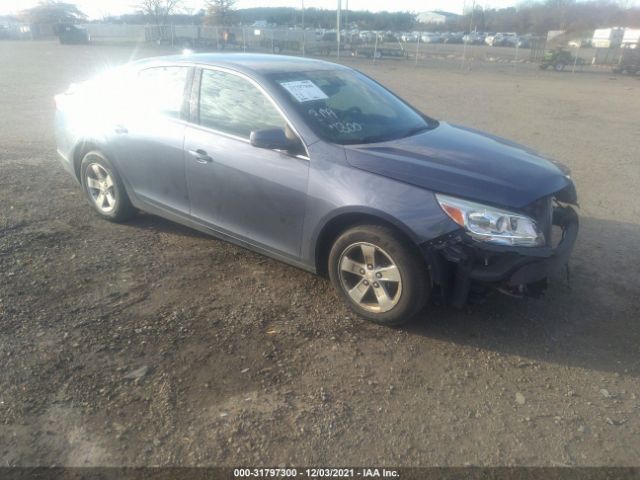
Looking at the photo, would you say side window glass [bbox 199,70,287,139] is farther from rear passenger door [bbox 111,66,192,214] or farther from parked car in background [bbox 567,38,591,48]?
parked car in background [bbox 567,38,591,48]

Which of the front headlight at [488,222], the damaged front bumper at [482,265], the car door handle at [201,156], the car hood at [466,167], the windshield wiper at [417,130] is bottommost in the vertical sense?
the damaged front bumper at [482,265]

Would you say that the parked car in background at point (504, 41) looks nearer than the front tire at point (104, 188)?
No

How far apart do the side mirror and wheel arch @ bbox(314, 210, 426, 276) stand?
2.00 ft

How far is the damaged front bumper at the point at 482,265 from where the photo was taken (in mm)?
3162

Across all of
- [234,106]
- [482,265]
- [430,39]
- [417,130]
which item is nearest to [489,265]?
[482,265]

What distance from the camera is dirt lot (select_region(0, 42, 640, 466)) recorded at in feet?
8.51

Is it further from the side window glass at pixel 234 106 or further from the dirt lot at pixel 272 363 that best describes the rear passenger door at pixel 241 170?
the dirt lot at pixel 272 363

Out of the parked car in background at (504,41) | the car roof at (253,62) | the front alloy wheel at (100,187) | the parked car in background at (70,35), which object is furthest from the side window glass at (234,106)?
the parked car in background at (504,41)

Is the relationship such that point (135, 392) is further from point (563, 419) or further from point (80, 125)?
point (80, 125)

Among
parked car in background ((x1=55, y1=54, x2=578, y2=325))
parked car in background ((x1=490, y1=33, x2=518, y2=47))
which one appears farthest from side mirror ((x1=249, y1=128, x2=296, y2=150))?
parked car in background ((x1=490, y1=33, x2=518, y2=47))

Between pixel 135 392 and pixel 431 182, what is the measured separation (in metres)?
2.13

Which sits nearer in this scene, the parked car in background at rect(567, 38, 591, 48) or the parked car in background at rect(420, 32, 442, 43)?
the parked car in background at rect(567, 38, 591, 48)

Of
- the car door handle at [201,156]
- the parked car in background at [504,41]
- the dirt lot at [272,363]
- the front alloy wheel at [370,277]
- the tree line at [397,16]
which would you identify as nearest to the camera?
the dirt lot at [272,363]

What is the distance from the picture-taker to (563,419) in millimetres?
2807
